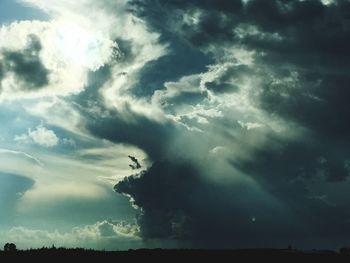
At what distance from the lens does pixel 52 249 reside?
10906 cm

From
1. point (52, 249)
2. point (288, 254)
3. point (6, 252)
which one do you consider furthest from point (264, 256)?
point (6, 252)

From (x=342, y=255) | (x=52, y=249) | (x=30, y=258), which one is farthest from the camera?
(x=342, y=255)

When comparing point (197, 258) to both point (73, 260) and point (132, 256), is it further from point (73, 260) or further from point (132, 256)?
point (73, 260)

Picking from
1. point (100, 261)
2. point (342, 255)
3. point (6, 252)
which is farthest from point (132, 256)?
point (342, 255)

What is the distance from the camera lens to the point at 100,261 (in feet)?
344

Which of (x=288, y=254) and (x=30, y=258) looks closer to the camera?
(x=30, y=258)

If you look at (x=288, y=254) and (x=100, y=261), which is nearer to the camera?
(x=100, y=261)

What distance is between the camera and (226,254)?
381 ft

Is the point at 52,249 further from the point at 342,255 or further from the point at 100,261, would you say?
the point at 342,255

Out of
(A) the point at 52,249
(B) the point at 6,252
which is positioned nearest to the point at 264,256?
(A) the point at 52,249

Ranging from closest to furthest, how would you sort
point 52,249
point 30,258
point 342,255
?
point 30,258 → point 52,249 → point 342,255

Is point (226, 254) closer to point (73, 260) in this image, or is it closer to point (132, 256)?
point (132, 256)

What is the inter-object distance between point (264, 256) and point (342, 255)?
19.0m

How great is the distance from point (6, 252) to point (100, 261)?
19644 mm
